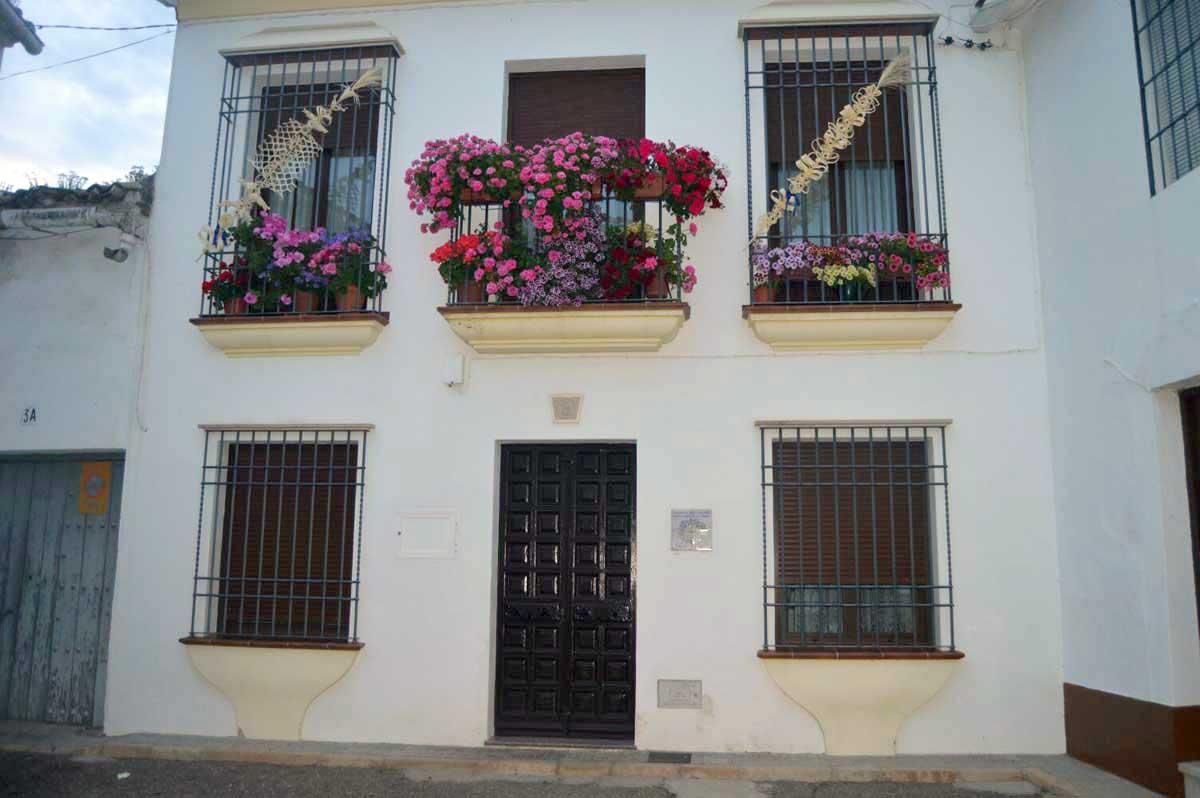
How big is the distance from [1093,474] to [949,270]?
70.5 inches

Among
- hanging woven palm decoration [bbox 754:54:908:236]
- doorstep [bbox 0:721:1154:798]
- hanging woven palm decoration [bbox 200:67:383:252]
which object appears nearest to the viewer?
doorstep [bbox 0:721:1154:798]

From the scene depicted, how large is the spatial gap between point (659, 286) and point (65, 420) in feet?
16.4

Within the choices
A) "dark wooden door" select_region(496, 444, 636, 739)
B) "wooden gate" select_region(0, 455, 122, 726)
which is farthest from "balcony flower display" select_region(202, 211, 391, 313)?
"wooden gate" select_region(0, 455, 122, 726)

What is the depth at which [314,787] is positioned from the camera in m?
6.15

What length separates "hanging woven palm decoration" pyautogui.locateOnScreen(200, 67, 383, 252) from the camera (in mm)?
7590

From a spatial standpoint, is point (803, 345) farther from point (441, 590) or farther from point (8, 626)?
point (8, 626)

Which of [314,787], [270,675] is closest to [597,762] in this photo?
[314,787]

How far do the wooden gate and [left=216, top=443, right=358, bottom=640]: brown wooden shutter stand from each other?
3.92 feet

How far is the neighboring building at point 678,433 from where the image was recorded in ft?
21.5

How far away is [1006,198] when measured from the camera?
23.3 ft

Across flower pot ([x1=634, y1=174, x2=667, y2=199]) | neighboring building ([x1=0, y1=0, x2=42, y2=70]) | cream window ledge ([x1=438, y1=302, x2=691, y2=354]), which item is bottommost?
cream window ledge ([x1=438, y1=302, x2=691, y2=354])

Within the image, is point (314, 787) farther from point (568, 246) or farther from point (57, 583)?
point (568, 246)

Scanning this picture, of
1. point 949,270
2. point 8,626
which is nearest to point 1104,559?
point 949,270

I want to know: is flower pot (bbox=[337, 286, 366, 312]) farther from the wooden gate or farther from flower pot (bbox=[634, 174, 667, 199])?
the wooden gate
